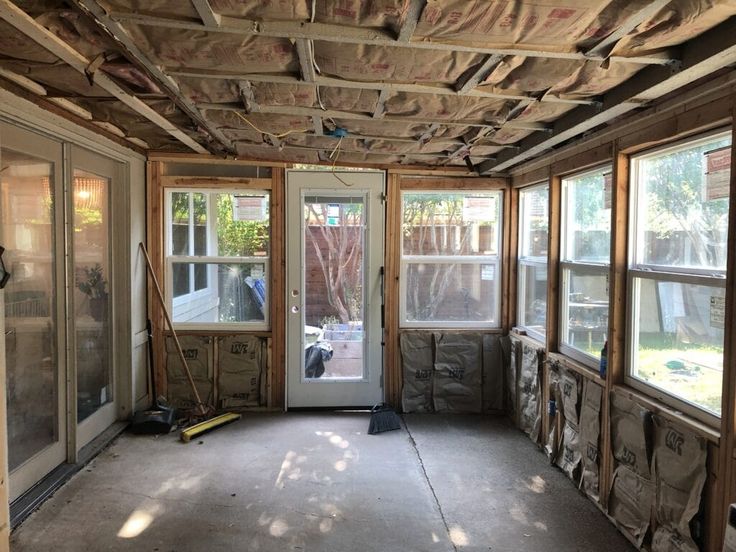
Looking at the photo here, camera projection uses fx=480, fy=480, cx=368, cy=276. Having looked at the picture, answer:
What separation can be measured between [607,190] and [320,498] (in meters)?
2.51

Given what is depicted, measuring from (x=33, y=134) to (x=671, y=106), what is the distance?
3349 millimetres

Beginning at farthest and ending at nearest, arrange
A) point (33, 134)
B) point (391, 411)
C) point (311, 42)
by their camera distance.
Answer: point (391, 411) < point (33, 134) < point (311, 42)

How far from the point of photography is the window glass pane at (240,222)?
4293 millimetres

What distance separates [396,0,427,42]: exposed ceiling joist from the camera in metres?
1.55

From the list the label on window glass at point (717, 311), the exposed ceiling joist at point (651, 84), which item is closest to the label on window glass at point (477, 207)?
the exposed ceiling joist at point (651, 84)

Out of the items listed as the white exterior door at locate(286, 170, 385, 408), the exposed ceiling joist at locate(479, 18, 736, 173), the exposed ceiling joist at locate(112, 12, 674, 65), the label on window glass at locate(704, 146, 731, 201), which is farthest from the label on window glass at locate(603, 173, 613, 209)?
the white exterior door at locate(286, 170, 385, 408)

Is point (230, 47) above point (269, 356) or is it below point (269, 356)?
above

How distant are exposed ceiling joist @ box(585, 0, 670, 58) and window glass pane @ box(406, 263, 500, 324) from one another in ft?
8.77

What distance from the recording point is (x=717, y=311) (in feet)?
6.86

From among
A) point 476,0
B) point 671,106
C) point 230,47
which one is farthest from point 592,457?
point 230,47

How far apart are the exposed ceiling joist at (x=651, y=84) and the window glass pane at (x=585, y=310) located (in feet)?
2.89

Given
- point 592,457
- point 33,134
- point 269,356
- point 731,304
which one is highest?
point 33,134

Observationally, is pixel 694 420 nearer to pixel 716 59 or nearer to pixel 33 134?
pixel 716 59

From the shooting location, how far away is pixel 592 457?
2908 mm
